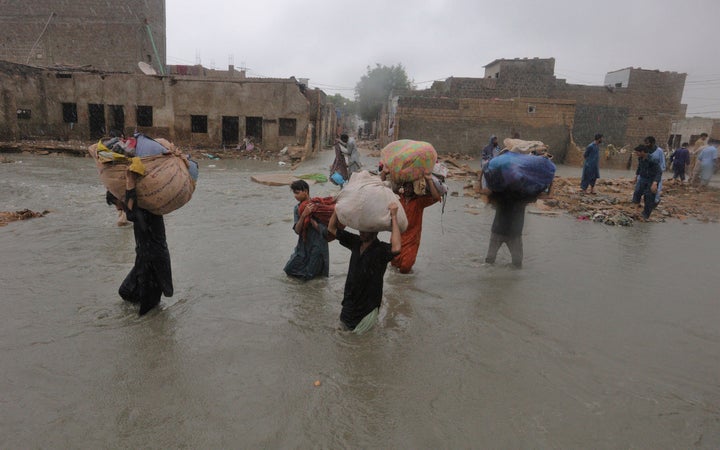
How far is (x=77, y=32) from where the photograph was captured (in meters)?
27.1

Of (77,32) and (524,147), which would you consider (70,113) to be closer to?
(77,32)

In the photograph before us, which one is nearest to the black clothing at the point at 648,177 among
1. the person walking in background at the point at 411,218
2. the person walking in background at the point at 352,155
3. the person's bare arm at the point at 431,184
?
the person walking in background at the point at 352,155

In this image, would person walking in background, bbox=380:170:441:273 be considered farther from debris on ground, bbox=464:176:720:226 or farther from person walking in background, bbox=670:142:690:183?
person walking in background, bbox=670:142:690:183

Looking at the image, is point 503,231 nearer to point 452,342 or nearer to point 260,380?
point 452,342

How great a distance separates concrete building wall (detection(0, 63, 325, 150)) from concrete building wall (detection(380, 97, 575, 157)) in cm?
482

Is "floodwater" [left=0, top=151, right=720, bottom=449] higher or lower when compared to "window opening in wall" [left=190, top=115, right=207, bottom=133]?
lower

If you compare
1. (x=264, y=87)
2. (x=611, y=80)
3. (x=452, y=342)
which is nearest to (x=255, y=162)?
(x=264, y=87)

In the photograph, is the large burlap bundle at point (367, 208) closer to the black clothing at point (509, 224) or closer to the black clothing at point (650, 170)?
the black clothing at point (509, 224)

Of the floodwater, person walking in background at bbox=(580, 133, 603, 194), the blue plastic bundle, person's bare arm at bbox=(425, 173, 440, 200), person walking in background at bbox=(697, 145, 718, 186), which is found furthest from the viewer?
person walking in background at bbox=(697, 145, 718, 186)

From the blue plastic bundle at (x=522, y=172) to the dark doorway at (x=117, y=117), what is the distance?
65.5 feet

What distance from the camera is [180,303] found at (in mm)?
3939

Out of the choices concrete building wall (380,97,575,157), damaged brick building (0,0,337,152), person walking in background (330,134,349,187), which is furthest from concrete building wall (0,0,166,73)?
person walking in background (330,134,349,187)

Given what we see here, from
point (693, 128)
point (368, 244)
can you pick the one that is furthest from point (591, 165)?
point (693, 128)

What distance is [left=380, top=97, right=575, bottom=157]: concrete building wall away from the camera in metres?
20.2
